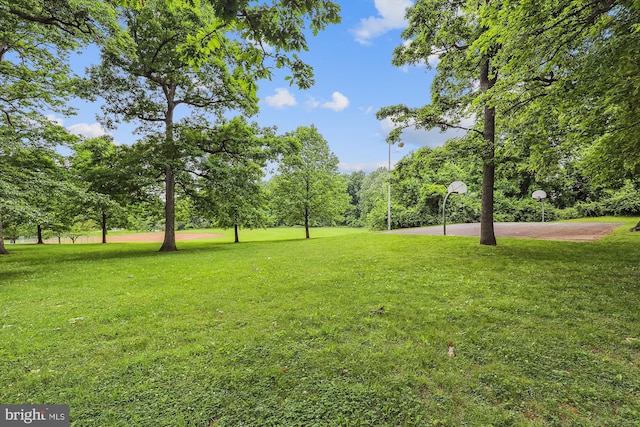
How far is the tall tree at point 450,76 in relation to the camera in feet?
28.9

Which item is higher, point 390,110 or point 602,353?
point 390,110

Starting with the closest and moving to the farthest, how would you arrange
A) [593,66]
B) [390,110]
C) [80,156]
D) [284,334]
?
[284,334], [593,66], [390,110], [80,156]

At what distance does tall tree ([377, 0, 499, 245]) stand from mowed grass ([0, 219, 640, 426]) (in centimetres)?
430

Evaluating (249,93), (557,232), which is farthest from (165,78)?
(557,232)

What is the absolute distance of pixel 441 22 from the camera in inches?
360

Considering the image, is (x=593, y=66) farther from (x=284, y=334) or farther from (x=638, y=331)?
(x=284, y=334)

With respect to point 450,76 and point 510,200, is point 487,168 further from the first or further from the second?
point 510,200

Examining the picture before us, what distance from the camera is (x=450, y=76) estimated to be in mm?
9953

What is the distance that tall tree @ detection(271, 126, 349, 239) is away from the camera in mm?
22656

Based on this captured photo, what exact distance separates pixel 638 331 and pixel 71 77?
59.2 feet

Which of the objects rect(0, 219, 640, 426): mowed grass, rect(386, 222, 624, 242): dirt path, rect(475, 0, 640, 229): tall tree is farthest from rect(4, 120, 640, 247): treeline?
rect(0, 219, 640, 426): mowed grass

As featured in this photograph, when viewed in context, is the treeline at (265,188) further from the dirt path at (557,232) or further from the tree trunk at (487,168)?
the dirt path at (557,232)

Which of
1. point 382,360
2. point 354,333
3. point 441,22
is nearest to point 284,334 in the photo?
point 354,333

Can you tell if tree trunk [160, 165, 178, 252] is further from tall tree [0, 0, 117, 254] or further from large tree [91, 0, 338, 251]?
tall tree [0, 0, 117, 254]
